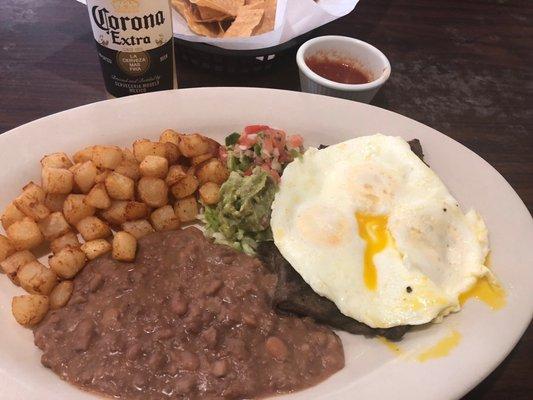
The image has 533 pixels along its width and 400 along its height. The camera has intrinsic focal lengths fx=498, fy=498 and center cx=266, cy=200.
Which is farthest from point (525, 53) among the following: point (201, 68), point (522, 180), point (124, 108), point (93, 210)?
point (93, 210)

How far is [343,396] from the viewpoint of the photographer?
5.32 feet

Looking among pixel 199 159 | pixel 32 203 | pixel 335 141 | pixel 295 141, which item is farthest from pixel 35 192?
pixel 335 141

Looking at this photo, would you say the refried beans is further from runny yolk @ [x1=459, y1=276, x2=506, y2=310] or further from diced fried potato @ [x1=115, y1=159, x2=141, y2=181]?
runny yolk @ [x1=459, y1=276, x2=506, y2=310]

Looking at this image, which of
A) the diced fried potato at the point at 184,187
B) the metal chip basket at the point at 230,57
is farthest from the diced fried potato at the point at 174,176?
the metal chip basket at the point at 230,57

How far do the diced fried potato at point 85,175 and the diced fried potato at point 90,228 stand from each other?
5.4 inches

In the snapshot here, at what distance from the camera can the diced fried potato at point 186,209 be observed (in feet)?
7.20

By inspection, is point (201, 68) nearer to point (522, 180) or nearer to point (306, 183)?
point (306, 183)

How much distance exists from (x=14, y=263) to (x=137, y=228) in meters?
0.48

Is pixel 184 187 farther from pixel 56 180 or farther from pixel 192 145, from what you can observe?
pixel 56 180

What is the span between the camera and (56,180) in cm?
199

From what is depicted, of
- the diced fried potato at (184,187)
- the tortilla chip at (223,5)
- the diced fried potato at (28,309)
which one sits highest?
the tortilla chip at (223,5)

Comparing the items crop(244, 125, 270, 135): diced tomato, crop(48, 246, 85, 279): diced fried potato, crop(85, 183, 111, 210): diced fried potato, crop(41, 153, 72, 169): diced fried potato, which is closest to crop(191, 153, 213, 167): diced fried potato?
crop(244, 125, 270, 135): diced tomato

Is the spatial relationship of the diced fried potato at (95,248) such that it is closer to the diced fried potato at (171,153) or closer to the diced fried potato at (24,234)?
the diced fried potato at (24,234)

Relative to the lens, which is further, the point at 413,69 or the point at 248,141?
the point at 413,69
